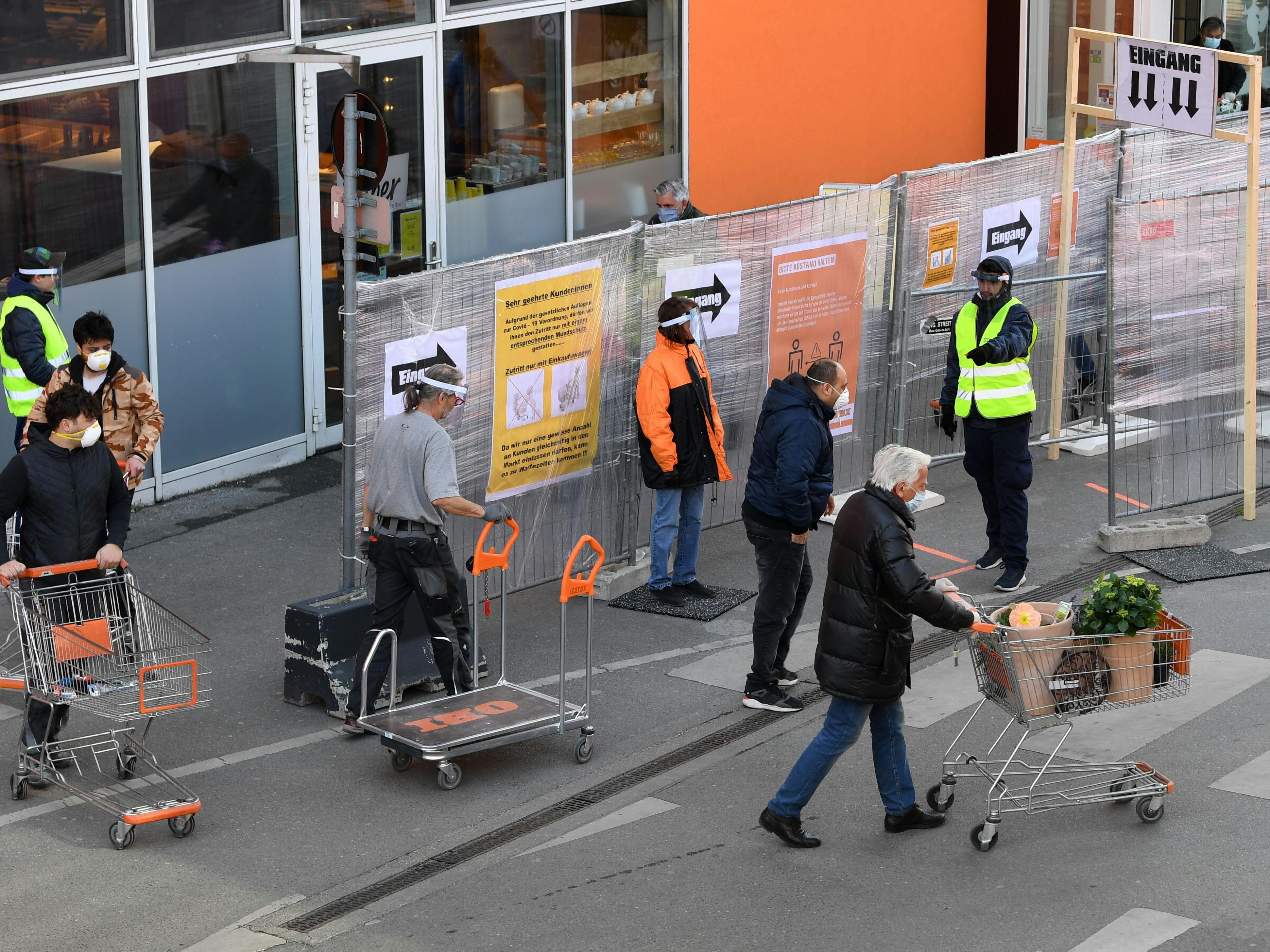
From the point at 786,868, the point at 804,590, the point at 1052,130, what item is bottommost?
the point at 786,868

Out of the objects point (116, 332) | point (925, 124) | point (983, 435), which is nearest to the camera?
point (983, 435)

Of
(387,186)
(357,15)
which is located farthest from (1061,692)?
(357,15)

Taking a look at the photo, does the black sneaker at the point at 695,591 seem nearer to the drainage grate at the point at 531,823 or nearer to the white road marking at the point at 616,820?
the drainage grate at the point at 531,823

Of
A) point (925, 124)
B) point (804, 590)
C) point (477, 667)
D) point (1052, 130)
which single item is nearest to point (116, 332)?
point (477, 667)

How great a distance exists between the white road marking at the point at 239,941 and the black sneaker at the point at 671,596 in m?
4.15

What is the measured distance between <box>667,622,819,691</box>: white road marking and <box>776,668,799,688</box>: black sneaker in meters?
0.15

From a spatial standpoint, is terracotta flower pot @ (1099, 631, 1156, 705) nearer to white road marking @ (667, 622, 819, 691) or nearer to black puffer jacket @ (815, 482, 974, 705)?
black puffer jacket @ (815, 482, 974, 705)

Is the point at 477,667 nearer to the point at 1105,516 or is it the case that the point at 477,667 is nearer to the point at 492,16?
the point at 1105,516

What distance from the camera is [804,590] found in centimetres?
876

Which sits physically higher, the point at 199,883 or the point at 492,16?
the point at 492,16

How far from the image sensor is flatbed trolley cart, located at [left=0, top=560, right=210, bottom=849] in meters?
7.10

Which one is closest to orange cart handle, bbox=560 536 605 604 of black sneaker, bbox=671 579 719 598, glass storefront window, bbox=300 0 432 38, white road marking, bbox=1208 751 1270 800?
black sneaker, bbox=671 579 719 598

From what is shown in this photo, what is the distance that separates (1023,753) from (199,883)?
3.84 meters

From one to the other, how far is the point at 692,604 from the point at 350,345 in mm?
2837
